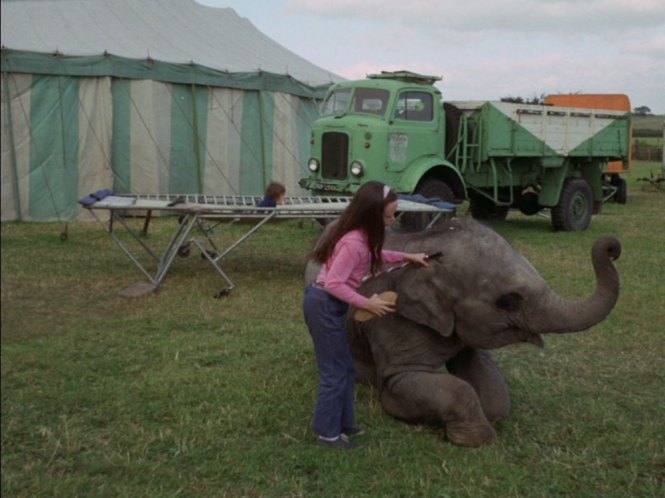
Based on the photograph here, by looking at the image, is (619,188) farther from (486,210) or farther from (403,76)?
(403,76)

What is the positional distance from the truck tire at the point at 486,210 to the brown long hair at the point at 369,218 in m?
11.6

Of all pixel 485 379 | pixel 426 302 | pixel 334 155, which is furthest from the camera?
pixel 334 155

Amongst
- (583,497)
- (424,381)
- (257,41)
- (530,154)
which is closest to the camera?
(583,497)

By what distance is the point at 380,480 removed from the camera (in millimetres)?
3346

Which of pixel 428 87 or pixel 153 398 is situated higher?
pixel 428 87

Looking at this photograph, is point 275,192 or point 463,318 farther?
point 275,192

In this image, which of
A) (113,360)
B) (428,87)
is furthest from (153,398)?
(428,87)

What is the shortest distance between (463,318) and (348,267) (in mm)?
687

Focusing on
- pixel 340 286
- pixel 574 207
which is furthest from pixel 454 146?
pixel 340 286

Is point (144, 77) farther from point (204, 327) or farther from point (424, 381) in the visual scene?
point (424, 381)

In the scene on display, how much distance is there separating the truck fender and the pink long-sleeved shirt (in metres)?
7.60

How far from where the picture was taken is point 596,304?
3.61 meters

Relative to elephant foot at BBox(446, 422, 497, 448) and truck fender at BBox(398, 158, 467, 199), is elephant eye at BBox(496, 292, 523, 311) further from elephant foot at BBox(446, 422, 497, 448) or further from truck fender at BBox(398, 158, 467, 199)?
truck fender at BBox(398, 158, 467, 199)

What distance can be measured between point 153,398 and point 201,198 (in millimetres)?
5410
